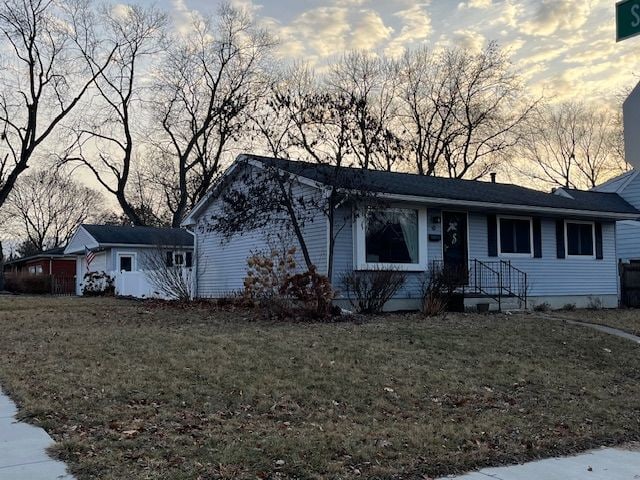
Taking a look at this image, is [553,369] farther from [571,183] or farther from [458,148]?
[571,183]

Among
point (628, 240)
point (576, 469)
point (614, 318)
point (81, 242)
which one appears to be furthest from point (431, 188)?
point (81, 242)

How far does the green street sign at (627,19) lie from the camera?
446cm

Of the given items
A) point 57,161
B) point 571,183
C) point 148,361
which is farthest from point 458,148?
point 148,361

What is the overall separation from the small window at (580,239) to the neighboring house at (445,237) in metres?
0.03

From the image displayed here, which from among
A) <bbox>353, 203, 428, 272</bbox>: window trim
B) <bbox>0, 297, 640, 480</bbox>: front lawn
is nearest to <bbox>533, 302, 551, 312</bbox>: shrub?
<bbox>353, 203, 428, 272</bbox>: window trim

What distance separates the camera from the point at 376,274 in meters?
13.9

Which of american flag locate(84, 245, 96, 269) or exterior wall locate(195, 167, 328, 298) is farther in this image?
american flag locate(84, 245, 96, 269)

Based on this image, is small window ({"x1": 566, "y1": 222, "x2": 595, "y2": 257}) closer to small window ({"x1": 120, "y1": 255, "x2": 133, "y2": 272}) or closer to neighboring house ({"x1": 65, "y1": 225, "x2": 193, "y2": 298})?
neighboring house ({"x1": 65, "y1": 225, "x2": 193, "y2": 298})

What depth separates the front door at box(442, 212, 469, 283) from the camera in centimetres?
1611

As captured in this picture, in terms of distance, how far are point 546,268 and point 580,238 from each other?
1.96 metres

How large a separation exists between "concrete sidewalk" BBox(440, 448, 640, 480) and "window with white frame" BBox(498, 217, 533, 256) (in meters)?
11.6

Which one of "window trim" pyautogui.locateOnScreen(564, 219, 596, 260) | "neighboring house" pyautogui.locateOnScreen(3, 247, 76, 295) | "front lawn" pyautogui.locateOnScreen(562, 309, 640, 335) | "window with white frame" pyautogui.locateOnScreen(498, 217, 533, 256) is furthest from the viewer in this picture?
"neighboring house" pyautogui.locateOnScreen(3, 247, 76, 295)

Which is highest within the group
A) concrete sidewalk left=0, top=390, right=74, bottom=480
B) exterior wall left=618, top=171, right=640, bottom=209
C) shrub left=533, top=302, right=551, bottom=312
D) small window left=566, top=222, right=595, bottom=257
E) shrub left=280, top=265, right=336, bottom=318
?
exterior wall left=618, top=171, right=640, bottom=209

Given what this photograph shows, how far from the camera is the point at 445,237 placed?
16125 mm
